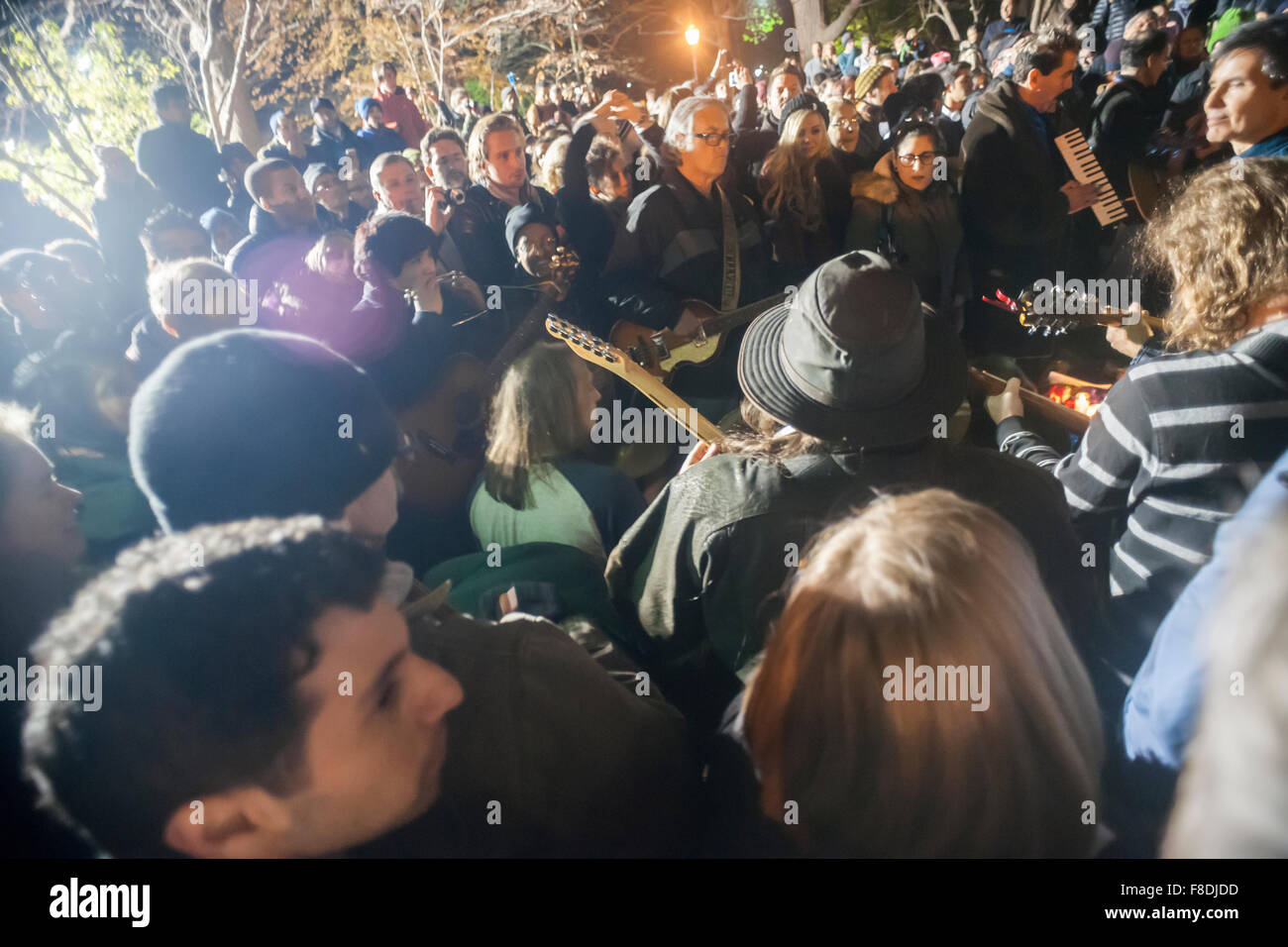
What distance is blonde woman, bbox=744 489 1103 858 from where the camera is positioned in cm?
77

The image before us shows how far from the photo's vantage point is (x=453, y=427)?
5.35ft

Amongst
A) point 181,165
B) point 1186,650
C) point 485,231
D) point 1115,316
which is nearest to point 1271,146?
point 1115,316

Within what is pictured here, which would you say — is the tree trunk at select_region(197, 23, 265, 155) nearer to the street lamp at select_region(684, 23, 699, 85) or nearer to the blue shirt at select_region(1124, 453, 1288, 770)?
the street lamp at select_region(684, 23, 699, 85)

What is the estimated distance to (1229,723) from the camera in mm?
889

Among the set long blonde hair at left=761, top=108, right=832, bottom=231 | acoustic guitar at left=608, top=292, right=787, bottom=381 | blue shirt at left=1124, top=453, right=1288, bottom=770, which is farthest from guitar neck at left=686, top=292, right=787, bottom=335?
blue shirt at left=1124, top=453, right=1288, bottom=770

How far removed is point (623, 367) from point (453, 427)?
18.8 inches

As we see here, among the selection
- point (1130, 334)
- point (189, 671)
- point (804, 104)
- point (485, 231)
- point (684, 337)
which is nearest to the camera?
point (189, 671)

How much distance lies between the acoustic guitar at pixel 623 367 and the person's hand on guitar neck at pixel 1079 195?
144 cm

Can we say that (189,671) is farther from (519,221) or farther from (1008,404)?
(519,221)

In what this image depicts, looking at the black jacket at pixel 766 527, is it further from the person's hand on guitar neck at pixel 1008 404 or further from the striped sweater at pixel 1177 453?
the person's hand on guitar neck at pixel 1008 404

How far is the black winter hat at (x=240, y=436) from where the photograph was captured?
0.96 metres

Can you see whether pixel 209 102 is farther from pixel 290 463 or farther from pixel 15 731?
pixel 15 731

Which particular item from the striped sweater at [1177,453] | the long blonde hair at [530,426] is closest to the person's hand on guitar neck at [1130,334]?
the striped sweater at [1177,453]

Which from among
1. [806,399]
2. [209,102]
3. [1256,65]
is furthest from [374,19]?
[1256,65]
